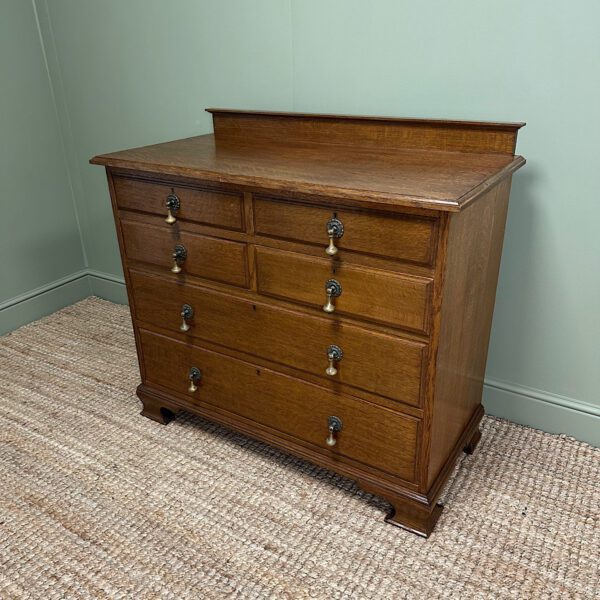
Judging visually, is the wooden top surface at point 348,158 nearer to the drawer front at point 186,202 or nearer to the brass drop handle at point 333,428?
the drawer front at point 186,202

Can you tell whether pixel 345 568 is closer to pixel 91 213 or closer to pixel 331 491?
pixel 331 491

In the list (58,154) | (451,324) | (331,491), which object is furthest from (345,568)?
(58,154)

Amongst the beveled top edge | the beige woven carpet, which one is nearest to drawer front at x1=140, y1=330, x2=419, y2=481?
the beige woven carpet

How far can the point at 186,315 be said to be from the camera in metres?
1.61

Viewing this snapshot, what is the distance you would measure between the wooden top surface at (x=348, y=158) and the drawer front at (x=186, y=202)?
5 cm

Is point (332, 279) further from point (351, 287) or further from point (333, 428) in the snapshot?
point (333, 428)

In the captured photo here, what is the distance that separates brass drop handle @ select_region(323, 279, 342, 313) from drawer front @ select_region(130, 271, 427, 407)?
59 millimetres

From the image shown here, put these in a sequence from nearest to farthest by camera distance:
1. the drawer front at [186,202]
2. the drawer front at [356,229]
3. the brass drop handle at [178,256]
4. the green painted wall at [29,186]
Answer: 1. the drawer front at [356,229]
2. the drawer front at [186,202]
3. the brass drop handle at [178,256]
4. the green painted wall at [29,186]

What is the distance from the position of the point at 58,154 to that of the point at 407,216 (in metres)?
→ 1.93

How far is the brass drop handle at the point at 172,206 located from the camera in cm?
148

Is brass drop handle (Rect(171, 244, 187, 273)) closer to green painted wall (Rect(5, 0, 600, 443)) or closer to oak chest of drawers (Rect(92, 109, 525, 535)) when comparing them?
oak chest of drawers (Rect(92, 109, 525, 535))

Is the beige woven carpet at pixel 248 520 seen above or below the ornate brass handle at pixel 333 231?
below

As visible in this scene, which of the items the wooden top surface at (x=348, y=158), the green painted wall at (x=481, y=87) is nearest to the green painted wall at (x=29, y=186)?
the green painted wall at (x=481, y=87)

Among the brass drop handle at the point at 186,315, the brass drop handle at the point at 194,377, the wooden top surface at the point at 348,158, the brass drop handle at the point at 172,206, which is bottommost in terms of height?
the brass drop handle at the point at 194,377
